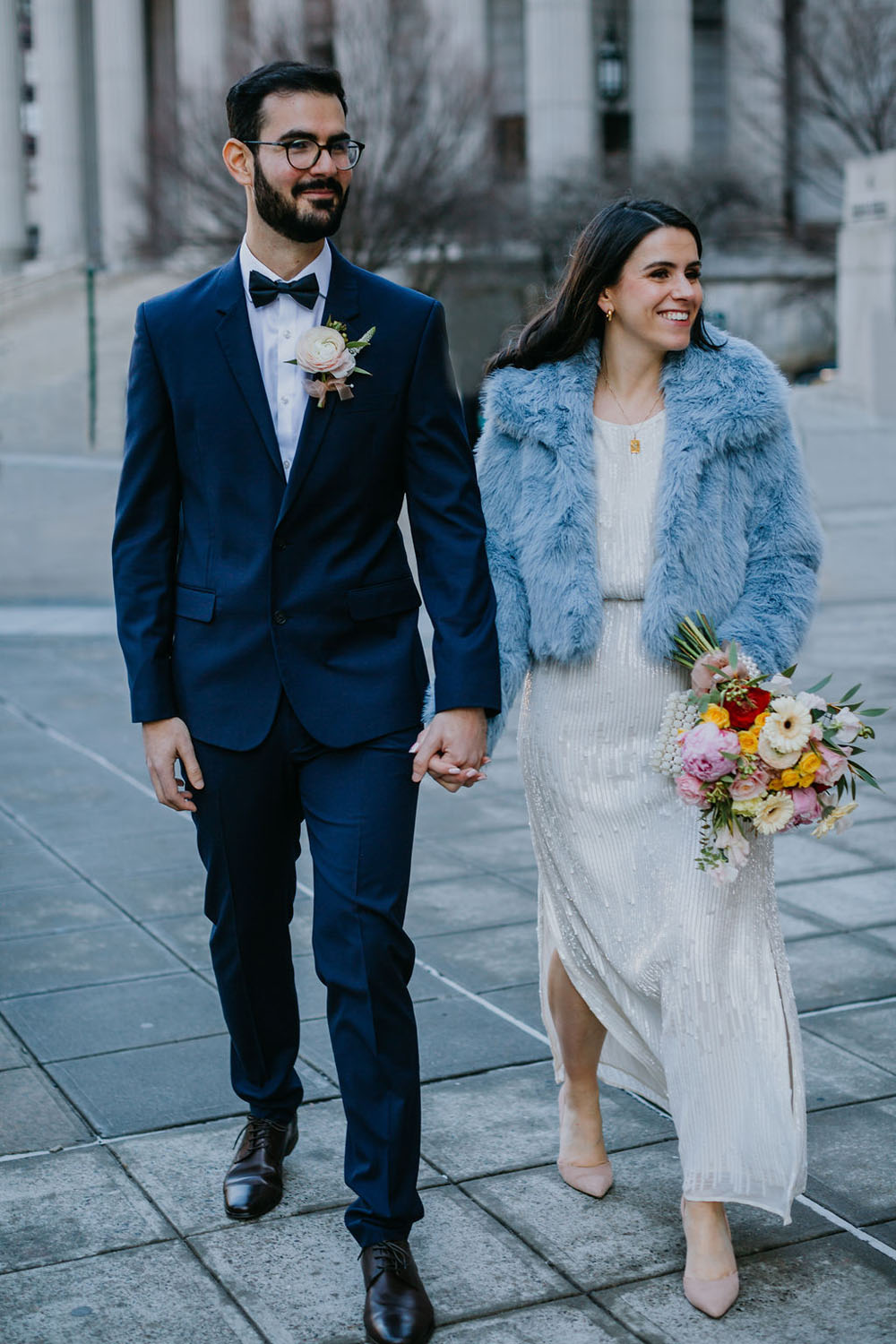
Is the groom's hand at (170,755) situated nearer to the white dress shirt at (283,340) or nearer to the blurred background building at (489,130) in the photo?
the white dress shirt at (283,340)

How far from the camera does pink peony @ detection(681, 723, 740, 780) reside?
3461 millimetres

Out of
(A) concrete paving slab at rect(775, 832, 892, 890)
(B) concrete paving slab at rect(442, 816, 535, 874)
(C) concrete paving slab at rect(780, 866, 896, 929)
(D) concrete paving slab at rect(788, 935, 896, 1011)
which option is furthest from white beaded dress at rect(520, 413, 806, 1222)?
(B) concrete paving slab at rect(442, 816, 535, 874)

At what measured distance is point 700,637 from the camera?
3.65 m

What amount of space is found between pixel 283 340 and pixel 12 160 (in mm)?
62275

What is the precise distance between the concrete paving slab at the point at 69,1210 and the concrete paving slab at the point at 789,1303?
1071mm

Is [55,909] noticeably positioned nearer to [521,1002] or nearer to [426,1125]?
[521,1002]

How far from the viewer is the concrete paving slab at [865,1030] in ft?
15.9

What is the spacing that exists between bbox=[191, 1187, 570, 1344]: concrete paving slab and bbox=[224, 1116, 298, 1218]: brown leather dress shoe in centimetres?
6

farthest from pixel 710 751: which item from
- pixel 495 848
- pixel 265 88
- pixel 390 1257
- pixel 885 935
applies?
pixel 495 848

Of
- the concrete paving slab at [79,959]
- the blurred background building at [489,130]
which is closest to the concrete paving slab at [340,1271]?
the concrete paving slab at [79,959]

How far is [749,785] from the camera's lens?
3469mm

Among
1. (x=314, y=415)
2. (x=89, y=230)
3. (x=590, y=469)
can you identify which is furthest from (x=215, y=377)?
(x=89, y=230)

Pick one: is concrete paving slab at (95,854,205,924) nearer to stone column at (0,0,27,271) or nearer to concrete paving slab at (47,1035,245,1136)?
concrete paving slab at (47,1035,245,1136)

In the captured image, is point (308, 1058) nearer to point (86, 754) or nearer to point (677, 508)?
point (677, 508)
